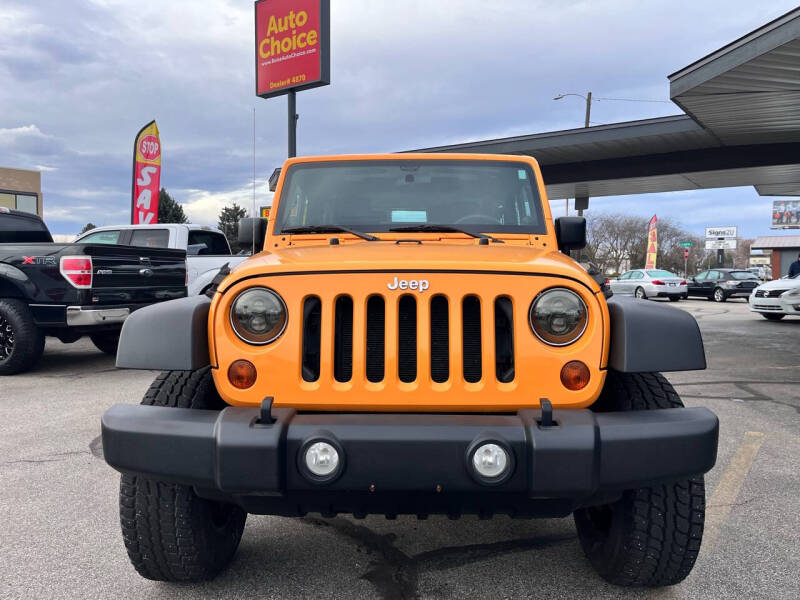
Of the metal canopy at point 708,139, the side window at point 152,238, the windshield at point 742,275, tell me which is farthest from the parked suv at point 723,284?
the side window at point 152,238

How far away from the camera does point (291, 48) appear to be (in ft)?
48.5

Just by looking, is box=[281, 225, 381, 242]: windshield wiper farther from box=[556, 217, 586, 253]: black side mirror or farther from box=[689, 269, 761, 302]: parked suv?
box=[689, 269, 761, 302]: parked suv

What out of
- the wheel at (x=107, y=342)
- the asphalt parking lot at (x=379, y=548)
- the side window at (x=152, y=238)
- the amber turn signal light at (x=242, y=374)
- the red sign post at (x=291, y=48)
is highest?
the red sign post at (x=291, y=48)

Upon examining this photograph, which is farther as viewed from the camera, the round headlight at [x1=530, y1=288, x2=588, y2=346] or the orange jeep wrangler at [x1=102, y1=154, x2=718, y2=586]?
the round headlight at [x1=530, y1=288, x2=588, y2=346]

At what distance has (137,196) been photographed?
1927 centimetres

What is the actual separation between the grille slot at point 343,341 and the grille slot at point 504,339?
0.51m

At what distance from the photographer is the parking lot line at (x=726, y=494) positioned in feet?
9.71

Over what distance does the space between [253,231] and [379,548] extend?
1863 millimetres

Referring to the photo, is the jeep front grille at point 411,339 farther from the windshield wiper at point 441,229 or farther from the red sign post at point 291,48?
the red sign post at point 291,48

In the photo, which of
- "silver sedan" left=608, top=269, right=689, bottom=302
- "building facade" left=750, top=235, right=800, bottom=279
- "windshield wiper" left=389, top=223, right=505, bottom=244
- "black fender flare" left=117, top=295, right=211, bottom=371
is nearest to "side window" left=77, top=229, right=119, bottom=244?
"windshield wiper" left=389, top=223, right=505, bottom=244

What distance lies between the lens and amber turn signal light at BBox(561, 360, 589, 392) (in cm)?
223

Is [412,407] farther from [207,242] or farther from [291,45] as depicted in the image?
[291,45]

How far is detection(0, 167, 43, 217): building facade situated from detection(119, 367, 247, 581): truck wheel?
3989cm

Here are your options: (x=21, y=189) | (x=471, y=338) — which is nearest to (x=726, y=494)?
(x=471, y=338)
